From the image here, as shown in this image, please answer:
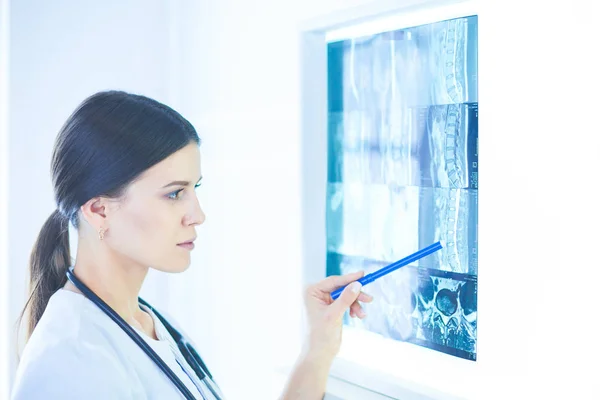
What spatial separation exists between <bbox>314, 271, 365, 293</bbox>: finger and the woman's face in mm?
232

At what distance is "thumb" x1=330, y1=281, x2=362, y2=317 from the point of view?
0.97 m

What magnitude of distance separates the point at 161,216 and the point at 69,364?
24 cm

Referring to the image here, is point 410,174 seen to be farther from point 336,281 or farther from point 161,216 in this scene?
point 161,216

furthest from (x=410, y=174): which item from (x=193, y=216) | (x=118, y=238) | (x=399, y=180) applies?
(x=118, y=238)

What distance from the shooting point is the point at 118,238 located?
3.08 feet

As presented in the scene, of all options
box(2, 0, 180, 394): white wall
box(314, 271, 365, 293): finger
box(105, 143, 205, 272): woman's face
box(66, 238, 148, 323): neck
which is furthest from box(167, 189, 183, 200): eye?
box(2, 0, 180, 394): white wall

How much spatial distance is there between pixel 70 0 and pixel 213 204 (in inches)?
25.3
